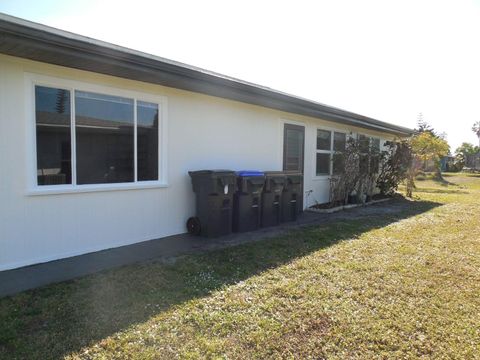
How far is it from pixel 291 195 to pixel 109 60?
497cm

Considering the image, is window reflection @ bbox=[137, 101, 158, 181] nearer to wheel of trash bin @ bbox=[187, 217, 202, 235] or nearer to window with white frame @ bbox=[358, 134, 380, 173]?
wheel of trash bin @ bbox=[187, 217, 202, 235]

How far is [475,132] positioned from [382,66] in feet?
251

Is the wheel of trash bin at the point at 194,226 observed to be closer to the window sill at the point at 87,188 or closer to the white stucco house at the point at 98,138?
the white stucco house at the point at 98,138

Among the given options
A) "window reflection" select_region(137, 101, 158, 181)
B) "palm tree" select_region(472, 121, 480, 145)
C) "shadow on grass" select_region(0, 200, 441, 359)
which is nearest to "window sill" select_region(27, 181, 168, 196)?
"window reflection" select_region(137, 101, 158, 181)

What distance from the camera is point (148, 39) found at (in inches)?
341

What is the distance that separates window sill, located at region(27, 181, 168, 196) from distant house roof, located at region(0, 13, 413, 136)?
1.73 meters

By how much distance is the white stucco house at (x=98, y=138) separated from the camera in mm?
4340

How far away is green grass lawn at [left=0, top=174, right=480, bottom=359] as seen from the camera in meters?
2.71

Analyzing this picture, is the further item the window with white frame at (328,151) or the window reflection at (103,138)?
the window with white frame at (328,151)

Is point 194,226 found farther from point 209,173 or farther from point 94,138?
point 94,138

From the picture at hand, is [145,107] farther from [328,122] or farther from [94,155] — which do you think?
[328,122]

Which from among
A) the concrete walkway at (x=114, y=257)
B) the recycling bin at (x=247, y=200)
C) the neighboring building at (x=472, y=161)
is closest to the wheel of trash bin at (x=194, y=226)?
the concrete walkway at (x=114, y=257)

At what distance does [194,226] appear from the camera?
643cm

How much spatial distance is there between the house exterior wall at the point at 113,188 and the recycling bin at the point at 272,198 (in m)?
0.93
